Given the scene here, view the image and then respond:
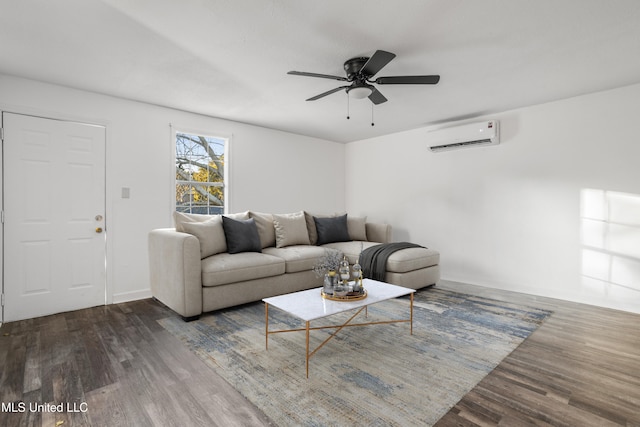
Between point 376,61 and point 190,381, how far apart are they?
2.53 metres

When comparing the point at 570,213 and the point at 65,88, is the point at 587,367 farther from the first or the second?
the point at 65,88

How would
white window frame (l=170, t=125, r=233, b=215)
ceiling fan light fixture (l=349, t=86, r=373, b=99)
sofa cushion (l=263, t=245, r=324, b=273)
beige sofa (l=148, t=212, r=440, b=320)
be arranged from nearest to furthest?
ceiling fan light fixture (l=349, t=86, r=373, b=99), beige sofa (l=148, t=212, r=440, b=320), sofa cushion (l=263, t=245, r=324, b=273), white window frame (l=170, t=125, r=233, b=215)

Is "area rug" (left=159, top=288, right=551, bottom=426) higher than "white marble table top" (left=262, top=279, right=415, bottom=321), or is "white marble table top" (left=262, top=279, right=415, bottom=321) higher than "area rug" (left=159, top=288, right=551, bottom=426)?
"white marble table top" (left=262, top=279, right=415, bottom=321)

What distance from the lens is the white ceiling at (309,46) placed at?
6.88 ft

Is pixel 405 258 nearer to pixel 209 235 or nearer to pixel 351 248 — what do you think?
pixel 351 248

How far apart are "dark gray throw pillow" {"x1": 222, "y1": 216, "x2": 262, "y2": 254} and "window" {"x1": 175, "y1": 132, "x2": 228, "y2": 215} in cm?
100

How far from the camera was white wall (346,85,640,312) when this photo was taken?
3.52 metres

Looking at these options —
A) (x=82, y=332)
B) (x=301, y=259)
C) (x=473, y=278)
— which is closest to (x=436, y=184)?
(x=473, y=278)

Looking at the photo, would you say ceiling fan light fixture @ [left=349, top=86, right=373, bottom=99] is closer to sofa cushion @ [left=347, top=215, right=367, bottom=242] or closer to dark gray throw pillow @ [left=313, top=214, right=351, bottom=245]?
dark gray throw pillow @ [left=313, top=214, right=351, bottom=245]

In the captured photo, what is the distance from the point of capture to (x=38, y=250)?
10.9 ft

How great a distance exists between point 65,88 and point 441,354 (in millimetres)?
4428

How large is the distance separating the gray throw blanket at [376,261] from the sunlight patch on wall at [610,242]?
2.12 metres

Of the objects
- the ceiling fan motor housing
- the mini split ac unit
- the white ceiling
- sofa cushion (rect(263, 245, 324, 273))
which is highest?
the white ceiling

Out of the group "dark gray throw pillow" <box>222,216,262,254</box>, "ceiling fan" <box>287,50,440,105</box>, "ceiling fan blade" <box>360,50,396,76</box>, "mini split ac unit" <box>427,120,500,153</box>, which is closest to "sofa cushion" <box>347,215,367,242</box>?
"mini split ac unit" <box>427,120,500,153</box>
